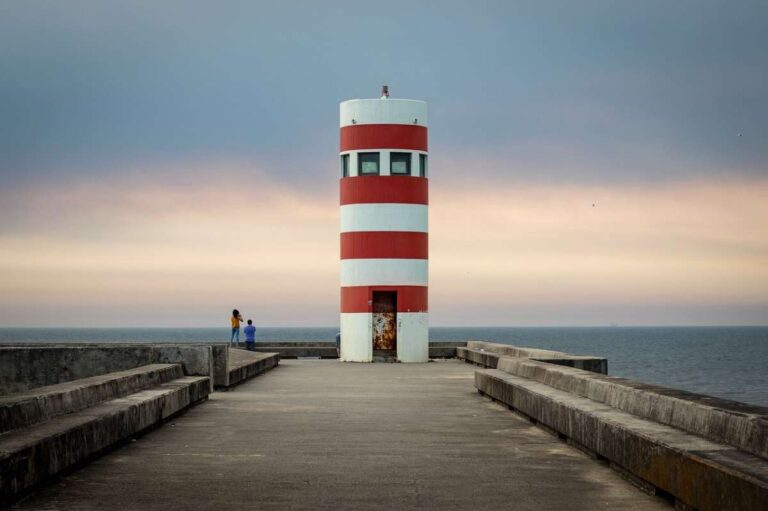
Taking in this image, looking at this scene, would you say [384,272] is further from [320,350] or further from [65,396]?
[65,396]

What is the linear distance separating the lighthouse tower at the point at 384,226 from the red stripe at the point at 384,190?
1.2 inches

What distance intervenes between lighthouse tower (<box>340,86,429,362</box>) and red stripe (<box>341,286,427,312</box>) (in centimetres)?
3

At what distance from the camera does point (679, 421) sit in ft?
34.5

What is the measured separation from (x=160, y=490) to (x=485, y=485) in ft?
9.67

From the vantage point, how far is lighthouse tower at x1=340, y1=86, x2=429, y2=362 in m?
32.8

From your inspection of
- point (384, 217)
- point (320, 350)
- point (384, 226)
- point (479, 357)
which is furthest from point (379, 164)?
point (320, 350)

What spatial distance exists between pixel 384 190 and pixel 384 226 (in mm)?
1052

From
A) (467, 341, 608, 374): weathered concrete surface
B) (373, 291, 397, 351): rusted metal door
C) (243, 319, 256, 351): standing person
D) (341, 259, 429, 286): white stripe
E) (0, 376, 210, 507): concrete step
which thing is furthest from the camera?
(243, 319, 256, 351): standing person

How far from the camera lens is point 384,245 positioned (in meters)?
32.7

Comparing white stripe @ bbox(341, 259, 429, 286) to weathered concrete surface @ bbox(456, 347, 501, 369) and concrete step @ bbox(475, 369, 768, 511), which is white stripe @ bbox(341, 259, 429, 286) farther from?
concrete step @ bbox(475, 369, 768, 511)

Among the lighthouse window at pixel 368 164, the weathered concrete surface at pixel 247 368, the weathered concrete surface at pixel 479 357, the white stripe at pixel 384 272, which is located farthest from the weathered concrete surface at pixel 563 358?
the lighthouse window at pixel 368 164

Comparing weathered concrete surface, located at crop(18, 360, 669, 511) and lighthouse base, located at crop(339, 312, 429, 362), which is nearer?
weathered concrete surface, located at crop(18, 360, 669, 511)

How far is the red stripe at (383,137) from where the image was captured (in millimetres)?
32906

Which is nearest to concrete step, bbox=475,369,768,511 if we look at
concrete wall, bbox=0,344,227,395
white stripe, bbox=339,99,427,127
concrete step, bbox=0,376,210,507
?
concrete step, bbox=0,376,210,507
